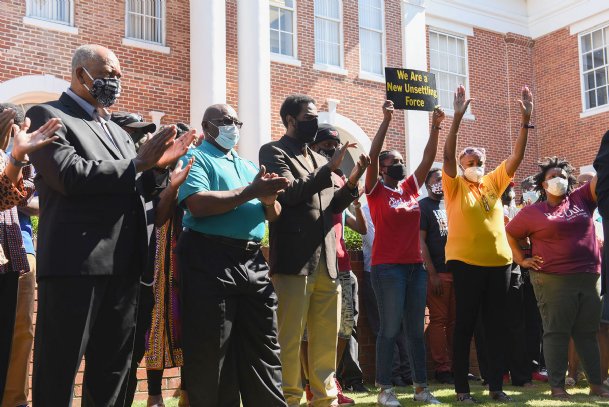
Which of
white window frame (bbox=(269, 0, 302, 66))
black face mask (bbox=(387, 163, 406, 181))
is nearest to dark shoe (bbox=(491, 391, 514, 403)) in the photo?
black face mask (bbox=(387, 163, 406, 181))

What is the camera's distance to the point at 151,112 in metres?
13.6

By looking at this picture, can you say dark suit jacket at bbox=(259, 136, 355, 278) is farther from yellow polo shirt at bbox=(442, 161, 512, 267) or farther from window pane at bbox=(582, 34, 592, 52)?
window pane at bbox=(582, 34, 592, 52)

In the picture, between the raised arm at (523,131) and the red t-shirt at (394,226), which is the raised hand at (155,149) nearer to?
the red t-shirt at (394,226)

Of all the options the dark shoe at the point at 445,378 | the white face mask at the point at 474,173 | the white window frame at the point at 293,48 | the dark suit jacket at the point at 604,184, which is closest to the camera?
the dark suit jacket at the point at 604,184

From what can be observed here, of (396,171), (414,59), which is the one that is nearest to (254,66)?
(414,59)

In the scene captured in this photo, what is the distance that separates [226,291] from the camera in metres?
4.27

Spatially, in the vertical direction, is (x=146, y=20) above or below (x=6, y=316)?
above

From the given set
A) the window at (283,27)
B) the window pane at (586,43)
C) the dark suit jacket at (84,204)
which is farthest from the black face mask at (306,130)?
the window pane at (586,43)

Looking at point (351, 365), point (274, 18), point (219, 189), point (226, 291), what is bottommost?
point (351, 365)

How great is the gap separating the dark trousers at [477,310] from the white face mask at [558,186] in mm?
1019

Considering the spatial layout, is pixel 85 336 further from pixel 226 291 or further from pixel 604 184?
pixel 604 184

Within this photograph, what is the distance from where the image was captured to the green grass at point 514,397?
19.9 feet

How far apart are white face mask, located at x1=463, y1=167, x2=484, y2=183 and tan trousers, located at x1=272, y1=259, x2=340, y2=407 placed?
1.91 metres

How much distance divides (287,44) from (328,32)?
110 cm
